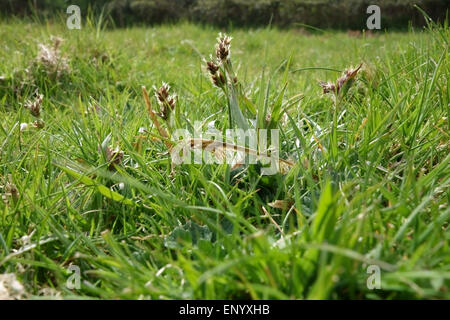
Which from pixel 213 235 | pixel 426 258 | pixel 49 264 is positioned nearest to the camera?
pixel 426 258

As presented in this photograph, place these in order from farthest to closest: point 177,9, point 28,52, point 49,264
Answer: point 177,9, point 28,52, point 49,264

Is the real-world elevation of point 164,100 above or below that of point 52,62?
below

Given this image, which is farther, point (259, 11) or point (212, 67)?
point (259, 11)

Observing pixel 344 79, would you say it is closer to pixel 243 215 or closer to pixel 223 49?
pixel 223 49

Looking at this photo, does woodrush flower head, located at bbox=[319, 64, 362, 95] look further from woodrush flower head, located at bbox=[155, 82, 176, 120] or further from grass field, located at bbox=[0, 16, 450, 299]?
woodrush flower head, located at bbox=[155, 82, 176, 120]

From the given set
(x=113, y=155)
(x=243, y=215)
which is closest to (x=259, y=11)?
(x=113, y=155)

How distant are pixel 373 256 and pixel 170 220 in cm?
52

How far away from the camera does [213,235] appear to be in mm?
1007

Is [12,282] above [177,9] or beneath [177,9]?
beneath

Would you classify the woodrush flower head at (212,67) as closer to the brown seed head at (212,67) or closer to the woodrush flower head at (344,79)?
Answer: the brown seed head at (212,67)
